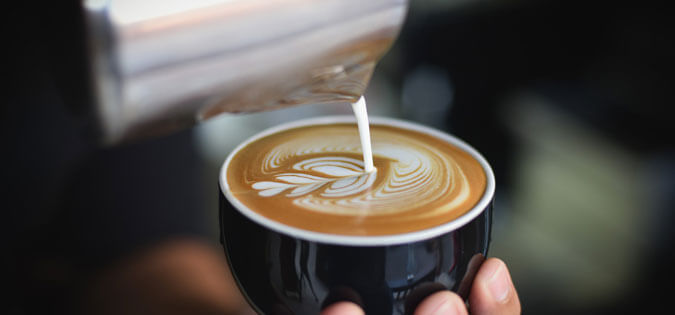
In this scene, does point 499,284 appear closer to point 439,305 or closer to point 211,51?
point 439,305

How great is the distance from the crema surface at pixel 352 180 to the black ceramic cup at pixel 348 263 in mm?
26

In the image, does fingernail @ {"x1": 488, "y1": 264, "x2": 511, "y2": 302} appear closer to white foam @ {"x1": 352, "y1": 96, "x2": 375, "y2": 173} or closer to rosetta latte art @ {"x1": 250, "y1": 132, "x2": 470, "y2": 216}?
rosetta latte art @ {"x1": 250, "y1": 132, "x2": 470, "y2": 216}


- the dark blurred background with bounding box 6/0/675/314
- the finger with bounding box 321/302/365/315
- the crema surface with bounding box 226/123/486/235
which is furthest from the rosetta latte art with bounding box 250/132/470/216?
the dark blurred background with bounding box 6/0/675/314

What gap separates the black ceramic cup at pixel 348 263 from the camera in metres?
0.47

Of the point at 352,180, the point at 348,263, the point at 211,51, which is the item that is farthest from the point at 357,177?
the point at 211,51

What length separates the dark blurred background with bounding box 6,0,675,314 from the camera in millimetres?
1198

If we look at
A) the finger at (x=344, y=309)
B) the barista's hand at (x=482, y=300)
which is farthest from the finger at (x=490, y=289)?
the finger at (x=344, y=309)

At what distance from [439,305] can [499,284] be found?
0.11 m

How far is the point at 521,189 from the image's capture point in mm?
1921

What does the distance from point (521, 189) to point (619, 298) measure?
1.67 ft

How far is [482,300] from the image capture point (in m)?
0.58

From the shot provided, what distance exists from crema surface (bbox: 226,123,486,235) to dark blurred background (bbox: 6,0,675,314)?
0.40 meters

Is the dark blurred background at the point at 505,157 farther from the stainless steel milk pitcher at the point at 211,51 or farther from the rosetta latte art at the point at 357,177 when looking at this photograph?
the stainless steel milk pitcher at the point at 211,51

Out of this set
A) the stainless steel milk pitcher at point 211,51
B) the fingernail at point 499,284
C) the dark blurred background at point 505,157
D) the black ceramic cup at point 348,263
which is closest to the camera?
the stainless steel milk pitcher at point 211,51
